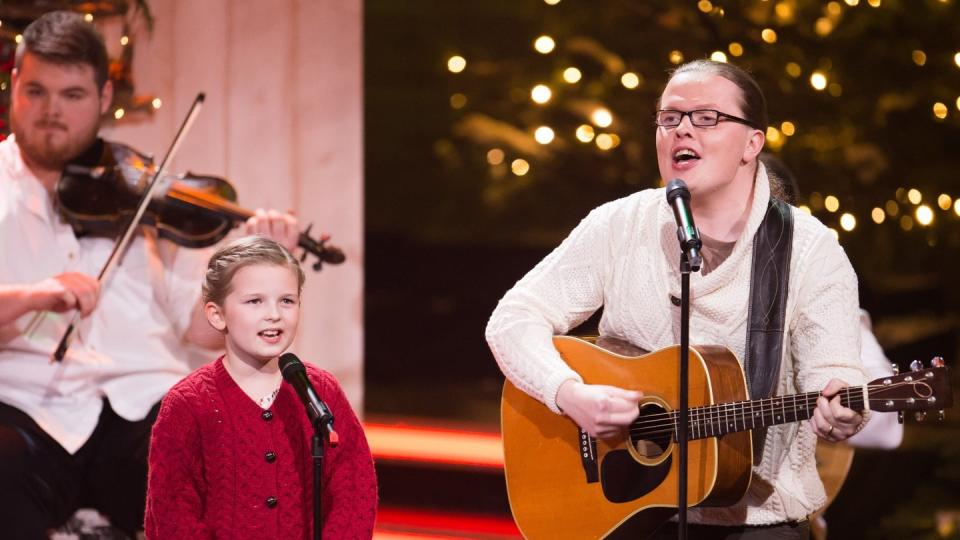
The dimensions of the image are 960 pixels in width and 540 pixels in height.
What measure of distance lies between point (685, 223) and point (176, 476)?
1257 millimetres

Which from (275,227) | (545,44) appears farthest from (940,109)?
(275,227)

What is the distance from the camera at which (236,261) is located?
2.68m

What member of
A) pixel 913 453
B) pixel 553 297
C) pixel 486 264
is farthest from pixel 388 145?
pixel 553 297

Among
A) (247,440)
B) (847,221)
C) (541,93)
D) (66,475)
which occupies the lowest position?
(66,475)

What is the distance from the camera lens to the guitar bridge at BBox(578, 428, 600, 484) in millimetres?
3051

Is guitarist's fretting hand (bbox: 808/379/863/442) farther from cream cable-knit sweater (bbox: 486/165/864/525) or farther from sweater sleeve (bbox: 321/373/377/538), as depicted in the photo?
sweater sleeve (bbox: 321/373/377/538)

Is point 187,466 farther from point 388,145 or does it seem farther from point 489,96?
point 388,145

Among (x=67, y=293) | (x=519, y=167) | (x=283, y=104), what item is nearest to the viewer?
(x=67, y=293)

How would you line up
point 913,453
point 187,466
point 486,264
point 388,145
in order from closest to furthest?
point 187,466 < point 913,453 < point 486,264 < point 388,145

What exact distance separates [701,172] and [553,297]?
0.54 m

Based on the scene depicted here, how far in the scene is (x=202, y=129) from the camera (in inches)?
190

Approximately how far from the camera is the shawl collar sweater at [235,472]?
2627 mm

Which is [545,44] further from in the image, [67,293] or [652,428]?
[652,428]

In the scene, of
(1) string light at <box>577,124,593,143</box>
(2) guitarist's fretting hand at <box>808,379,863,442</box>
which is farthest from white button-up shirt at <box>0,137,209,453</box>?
(2) guitarist's fretting hand at <box>808,379,863,442</box>
